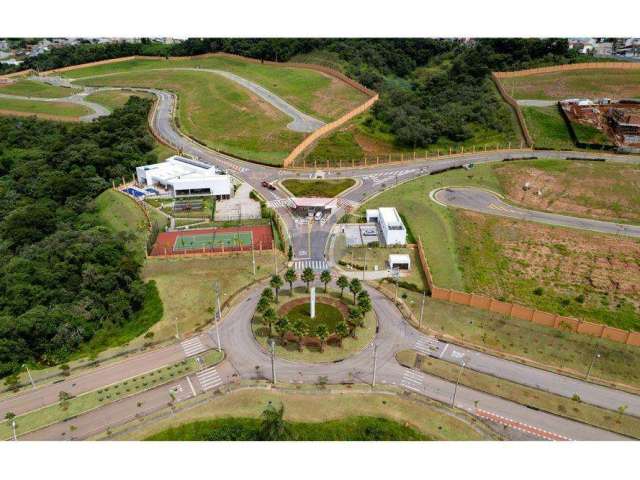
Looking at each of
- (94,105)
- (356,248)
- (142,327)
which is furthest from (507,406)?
(94,105)

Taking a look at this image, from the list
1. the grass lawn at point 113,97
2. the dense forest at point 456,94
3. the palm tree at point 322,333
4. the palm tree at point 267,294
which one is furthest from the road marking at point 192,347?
the grass lawn at point 113,97

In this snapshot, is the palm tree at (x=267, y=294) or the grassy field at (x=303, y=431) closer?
the grassy field at (x=303, y=431)

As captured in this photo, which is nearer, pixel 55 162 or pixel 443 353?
pixel 443 353

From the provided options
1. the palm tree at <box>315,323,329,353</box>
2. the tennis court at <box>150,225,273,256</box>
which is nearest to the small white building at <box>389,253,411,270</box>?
the tennis court at <box>150,225,273,256</box>

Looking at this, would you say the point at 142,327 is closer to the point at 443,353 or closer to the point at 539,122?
the point at 443,353

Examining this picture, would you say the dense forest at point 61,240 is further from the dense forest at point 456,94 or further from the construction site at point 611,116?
the construction site at point 611,116

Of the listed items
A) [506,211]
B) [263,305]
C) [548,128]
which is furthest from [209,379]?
[548,128]

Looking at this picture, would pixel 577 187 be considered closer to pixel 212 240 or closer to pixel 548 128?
pixel 548 128

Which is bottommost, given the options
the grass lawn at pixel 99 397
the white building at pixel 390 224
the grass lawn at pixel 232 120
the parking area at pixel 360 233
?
the grass lawn at pixel 99 397
